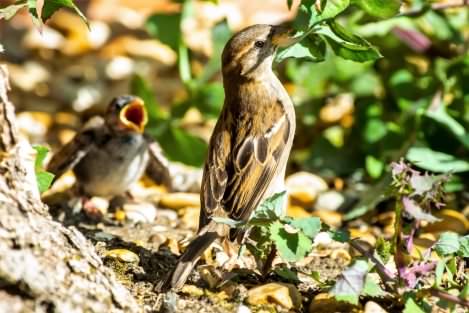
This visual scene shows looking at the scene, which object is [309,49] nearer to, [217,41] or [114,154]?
[217,41]

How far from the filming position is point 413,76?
574 centimetres

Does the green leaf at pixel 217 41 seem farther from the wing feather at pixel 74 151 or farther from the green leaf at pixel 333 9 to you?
the green leaf at pixel 333 9

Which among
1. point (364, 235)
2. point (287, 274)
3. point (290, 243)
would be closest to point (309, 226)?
point (290, 243)

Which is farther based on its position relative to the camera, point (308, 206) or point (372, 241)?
point (308, 206)

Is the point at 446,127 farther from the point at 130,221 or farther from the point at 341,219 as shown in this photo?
the point at 130,221

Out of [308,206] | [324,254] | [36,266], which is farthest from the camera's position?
[308,206]

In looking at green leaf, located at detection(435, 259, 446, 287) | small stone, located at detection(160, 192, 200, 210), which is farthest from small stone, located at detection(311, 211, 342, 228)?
green leaf, located at detection(435, 259, 446, 287)

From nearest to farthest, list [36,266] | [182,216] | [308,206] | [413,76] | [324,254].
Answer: [36,266] < [324,254] < [182,216] < [308,206] < [413,76]

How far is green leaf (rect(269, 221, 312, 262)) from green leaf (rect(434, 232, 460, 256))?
0.43 metres

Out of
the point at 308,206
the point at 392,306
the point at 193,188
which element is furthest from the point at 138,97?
the point at 392,306

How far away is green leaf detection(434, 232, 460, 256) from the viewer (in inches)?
136

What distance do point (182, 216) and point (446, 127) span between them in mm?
1330

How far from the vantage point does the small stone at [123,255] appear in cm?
378

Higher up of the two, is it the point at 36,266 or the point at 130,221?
the point at 36,266
